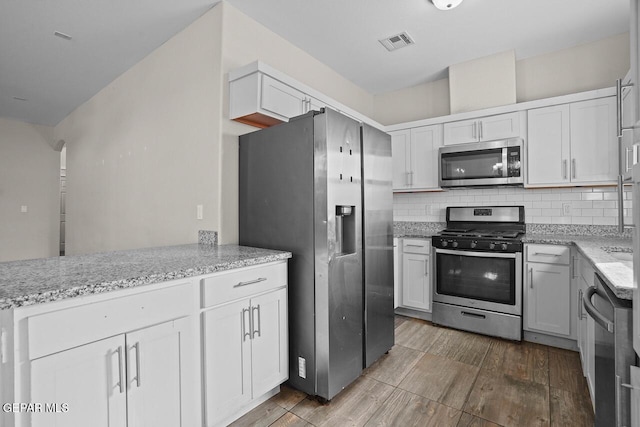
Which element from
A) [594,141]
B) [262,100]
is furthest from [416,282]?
[262,100]

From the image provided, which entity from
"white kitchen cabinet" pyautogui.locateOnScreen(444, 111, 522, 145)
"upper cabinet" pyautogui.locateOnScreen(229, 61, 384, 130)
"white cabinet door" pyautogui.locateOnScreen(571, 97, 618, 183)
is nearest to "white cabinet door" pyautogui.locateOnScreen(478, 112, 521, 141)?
"white kitchen cabinet" pyautogui.locateOnScreen(444, 111, 522, 145)

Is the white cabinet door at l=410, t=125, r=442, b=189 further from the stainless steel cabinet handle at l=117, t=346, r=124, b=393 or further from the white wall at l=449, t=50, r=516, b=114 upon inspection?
the stainless steel cabinet handle at l=117, t=346, r=124, b=393

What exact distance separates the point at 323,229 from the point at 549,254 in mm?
2106

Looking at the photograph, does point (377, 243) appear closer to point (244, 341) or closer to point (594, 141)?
point (244, 341)

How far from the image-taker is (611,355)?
132cm

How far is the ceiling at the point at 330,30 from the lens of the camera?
2539 millimetres

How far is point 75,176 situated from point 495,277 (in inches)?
224

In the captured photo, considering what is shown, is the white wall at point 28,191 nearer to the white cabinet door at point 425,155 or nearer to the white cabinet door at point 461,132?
the white cabinet door at point 425,155

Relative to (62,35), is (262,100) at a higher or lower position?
lower

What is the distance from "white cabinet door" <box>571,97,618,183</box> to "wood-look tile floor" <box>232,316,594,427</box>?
1.57 m

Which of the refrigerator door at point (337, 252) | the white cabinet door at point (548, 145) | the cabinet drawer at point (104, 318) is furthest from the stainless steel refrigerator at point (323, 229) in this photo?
the white cabinet door at point (548, 145)

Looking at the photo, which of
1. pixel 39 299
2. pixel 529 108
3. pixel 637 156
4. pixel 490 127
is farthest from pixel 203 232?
pixel 529 108

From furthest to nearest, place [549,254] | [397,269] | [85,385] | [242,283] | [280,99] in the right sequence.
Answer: [397,269], [549,254], [280,99], [242,283], [85,385]

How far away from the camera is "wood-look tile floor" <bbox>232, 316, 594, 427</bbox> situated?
1.81 meters
